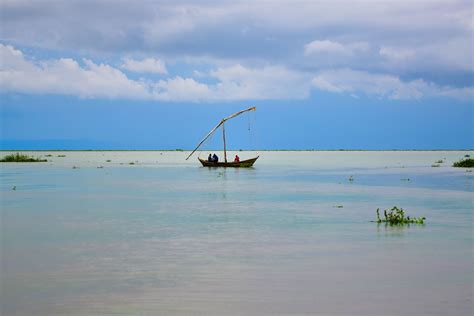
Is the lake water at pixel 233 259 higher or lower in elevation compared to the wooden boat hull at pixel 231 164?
lower

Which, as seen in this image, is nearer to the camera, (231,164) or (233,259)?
(233,259)

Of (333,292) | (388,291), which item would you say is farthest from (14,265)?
(388,291)

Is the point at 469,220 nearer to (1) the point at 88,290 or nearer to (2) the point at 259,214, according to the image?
(2) the point at 259,214

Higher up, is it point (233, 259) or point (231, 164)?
point (231, 164)

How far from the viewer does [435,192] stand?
1131 inches

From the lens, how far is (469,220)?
60.8 feet

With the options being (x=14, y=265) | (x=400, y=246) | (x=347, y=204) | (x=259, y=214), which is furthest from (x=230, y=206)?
(x=14, y=265)

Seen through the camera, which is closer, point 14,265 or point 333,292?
point 333,292

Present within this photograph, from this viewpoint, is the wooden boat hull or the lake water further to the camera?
the wooden boat hull

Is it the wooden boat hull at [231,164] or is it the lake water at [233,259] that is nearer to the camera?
the lake water at [233,259]

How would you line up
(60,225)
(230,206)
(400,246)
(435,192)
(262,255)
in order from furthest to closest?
(435,192)
(230,206)
(60,225)
(400,246)
(262,255)

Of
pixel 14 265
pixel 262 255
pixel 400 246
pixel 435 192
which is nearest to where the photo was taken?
pixel 14 265

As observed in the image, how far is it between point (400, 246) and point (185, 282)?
5652 mm

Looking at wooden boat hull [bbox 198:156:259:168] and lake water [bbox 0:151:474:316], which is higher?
wooden boat hull [bbox 198:156:259:168]
